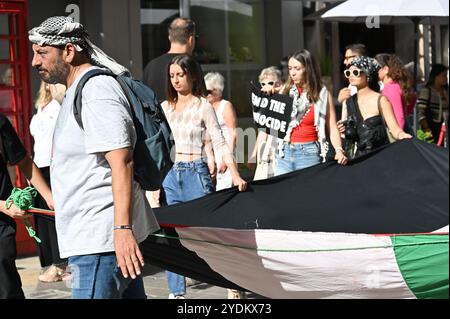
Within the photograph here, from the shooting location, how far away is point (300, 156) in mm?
8062

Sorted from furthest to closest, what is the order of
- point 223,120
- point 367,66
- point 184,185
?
point 223,120 < point 367,66 < point 184,185

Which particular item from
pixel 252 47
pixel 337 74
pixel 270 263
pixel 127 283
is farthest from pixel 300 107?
pixel 337 74

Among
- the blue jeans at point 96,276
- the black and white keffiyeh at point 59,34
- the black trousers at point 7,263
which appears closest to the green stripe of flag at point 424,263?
the blue jeans at point 96,276

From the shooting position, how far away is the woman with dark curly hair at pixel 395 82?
945 centimetres

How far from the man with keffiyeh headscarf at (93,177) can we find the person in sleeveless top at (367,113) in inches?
123

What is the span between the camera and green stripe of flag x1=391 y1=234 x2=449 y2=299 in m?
5.19

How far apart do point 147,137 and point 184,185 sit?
8.65 ft

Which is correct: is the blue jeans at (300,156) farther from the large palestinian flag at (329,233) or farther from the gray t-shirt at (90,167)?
the gray t-shirt at (90,167)

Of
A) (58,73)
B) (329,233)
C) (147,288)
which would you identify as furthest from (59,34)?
(147,288)

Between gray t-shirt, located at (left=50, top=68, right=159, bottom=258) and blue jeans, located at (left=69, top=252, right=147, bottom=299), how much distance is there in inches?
1.8

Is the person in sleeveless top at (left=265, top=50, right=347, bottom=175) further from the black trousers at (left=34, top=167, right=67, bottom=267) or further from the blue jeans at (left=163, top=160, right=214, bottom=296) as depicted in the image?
the black trousers at (left=34, top=167, right=67, bottom=267)

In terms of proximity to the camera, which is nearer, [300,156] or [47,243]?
[300,156]

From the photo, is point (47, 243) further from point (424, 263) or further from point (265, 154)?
point (424, 263)
